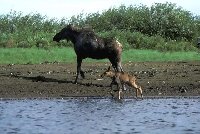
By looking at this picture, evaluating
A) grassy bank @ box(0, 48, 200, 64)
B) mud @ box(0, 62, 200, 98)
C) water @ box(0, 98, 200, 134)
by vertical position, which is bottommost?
water @ box(0, 98, 200, 134)

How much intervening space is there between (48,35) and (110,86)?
17301 mm

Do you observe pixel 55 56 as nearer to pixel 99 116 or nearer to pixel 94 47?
A: pixel 94 47

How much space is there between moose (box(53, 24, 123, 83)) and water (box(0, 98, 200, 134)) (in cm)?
311

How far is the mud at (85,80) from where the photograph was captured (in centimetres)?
2128

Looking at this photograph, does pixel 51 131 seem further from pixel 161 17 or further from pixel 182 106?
pixel 161 17

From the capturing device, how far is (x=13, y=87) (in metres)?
22.1

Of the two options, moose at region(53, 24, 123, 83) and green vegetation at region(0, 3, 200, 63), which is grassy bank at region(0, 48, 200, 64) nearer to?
green vegetation at region(0, 3, 200, 63)

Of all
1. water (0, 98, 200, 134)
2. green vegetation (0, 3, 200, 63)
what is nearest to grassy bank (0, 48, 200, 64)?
green vegetation (0, 3, 200, 63)

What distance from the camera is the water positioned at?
14.7m

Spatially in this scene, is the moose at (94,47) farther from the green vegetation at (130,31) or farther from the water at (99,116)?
the green vegetation at (130,31)

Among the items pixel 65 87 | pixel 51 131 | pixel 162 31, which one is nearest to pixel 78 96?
pixel 65 87

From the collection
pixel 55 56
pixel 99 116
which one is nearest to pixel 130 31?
pixel 55 56

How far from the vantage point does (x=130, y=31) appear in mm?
46031

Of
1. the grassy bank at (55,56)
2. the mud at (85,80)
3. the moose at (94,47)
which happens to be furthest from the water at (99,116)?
the grassy bank at (55,56)
